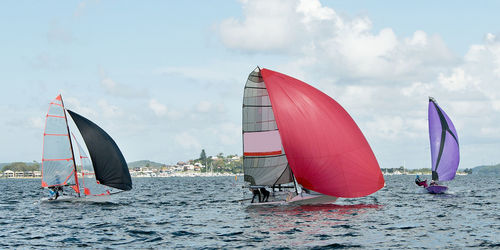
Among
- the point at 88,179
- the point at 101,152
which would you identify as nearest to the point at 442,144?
the point at 101,152

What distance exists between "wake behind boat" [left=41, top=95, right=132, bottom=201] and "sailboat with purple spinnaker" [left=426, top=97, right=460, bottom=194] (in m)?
25.0

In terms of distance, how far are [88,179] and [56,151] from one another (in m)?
3.06

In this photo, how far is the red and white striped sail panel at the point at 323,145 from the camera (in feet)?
105

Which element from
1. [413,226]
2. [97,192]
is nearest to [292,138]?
[413,226]

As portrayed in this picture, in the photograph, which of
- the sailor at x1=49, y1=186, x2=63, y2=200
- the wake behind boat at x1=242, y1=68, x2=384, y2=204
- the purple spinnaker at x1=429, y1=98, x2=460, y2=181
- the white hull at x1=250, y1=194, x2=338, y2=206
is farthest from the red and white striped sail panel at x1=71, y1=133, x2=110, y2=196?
the purple spinnaker at x1=429, y1=98, x2=460, y2=181

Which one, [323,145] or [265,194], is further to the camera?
[265,194]

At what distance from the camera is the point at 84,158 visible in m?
40.8

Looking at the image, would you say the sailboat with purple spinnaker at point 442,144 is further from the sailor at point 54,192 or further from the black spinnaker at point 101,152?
the sailor at point 54,192

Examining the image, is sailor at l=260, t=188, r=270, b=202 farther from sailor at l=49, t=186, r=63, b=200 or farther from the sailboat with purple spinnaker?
the sailboat with purple spinnaker

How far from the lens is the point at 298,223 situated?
A: 27.5 metres

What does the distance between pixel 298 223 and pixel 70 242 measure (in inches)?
409

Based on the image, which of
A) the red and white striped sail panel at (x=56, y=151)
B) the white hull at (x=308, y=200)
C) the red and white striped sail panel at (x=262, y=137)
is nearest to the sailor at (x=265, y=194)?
the red and white striped sail panel at (x=262, y=137)

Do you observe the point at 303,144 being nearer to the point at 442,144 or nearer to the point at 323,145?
the point at 323,145

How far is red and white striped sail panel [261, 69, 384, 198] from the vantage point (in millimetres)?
32125
